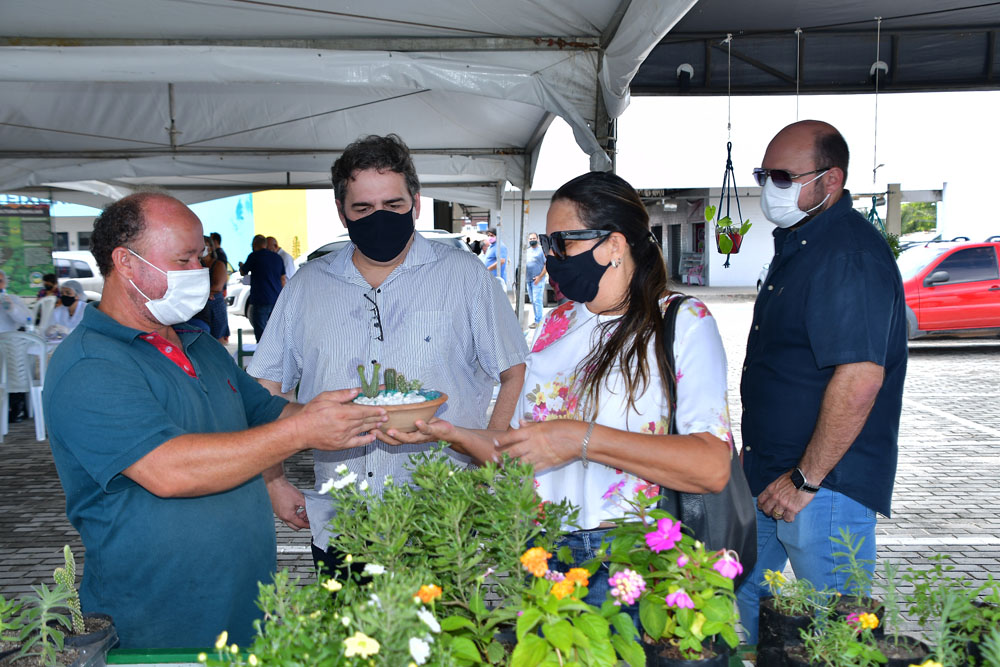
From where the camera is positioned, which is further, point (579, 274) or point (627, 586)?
point (579, 274)

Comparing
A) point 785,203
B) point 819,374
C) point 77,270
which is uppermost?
point 77,270

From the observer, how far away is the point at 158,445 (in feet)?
5.94

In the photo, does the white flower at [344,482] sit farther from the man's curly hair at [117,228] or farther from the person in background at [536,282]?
the person in background at [536,282]

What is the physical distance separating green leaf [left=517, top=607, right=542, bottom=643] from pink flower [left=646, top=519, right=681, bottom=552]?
0.24 m

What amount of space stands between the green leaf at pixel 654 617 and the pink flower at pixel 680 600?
0.05 meters

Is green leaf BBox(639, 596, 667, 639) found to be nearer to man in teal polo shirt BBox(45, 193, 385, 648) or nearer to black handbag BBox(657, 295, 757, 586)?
black handbag BBox(657, 295, 757, 586)

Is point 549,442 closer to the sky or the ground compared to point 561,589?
closer to the sky

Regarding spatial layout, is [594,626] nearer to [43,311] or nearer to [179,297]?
[179,297]

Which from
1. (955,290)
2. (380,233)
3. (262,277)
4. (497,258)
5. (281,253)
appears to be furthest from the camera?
(497,258)

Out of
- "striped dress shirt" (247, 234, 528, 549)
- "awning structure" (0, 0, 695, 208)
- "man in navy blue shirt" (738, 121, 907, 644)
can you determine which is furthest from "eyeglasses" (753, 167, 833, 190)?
"striped dress shirt" (247, 234, 528, 549)

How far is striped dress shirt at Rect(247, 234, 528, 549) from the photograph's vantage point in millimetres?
2607

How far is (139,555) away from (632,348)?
134 cm

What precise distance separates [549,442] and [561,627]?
0.62m

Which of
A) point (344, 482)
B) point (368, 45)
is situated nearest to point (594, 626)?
point (344, 482)
